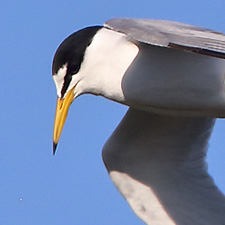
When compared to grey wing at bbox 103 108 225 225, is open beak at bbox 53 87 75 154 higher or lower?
higher

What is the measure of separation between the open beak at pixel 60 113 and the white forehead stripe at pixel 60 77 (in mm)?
60

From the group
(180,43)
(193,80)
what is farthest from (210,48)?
(193,80)

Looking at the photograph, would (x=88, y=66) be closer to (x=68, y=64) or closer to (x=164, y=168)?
(x=68, y=64)

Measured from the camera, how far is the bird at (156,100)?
7.72m

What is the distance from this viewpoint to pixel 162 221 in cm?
874

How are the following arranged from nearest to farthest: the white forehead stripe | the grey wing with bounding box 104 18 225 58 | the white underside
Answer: the grey wing with bounding box 104 18 225 58
the white forehead stripe
the white underside

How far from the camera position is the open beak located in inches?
305

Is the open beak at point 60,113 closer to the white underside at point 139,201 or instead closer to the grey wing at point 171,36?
the grey wing at point 171,36

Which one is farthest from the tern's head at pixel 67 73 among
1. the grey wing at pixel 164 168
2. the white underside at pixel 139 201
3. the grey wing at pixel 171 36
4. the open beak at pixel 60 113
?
the white underside at pixel 139 201

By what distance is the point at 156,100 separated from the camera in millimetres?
7863

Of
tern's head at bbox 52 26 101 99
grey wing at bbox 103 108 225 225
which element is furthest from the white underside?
tern's head at bbox 52 26 101 99

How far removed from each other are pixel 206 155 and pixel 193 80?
1.44 m

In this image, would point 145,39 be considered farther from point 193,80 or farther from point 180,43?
point 193,80

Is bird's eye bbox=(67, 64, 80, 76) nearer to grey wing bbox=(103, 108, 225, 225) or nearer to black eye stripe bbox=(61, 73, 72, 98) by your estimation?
black eye stripe bbox=(61, 73, 72, 98)
